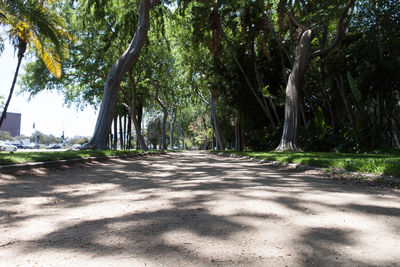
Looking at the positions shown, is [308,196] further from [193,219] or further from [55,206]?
[55,206]

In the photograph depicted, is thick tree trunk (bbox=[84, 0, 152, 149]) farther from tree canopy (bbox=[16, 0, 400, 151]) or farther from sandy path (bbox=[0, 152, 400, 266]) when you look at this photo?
sandy path (bbox=[0, 152, 400, 266])

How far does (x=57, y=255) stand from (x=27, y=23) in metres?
11.5

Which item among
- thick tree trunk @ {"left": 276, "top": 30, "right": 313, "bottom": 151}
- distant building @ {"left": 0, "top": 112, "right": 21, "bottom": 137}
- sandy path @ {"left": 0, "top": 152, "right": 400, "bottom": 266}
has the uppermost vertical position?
distant building @ {"left": 0, "top": 112, "right": 21, "bottom": 137}

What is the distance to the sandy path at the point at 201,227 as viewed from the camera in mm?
1938

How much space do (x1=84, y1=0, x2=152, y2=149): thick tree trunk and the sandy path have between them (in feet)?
26.8

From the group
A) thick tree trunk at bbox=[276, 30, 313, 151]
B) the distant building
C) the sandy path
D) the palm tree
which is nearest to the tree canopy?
thick tree trunk at bbox=[276, 30, 313, 151]

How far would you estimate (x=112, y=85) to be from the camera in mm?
12789

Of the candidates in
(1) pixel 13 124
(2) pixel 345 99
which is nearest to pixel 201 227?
(2) pixel 345 99

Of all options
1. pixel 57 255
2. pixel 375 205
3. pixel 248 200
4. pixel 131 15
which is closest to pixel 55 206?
pixel 57 255

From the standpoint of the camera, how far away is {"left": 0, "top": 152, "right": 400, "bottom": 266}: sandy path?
1938 millimetres

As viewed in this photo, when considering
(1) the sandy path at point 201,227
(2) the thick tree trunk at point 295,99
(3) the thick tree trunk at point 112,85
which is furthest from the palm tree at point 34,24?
(2) the thick tree trunk at point 295,99

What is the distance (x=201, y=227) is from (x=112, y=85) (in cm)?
1143

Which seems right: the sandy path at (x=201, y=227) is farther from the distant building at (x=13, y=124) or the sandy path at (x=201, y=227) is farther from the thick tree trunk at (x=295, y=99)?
the distant building at (x=13, y=124)

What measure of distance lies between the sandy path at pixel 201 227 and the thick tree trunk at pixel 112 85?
321 inches
